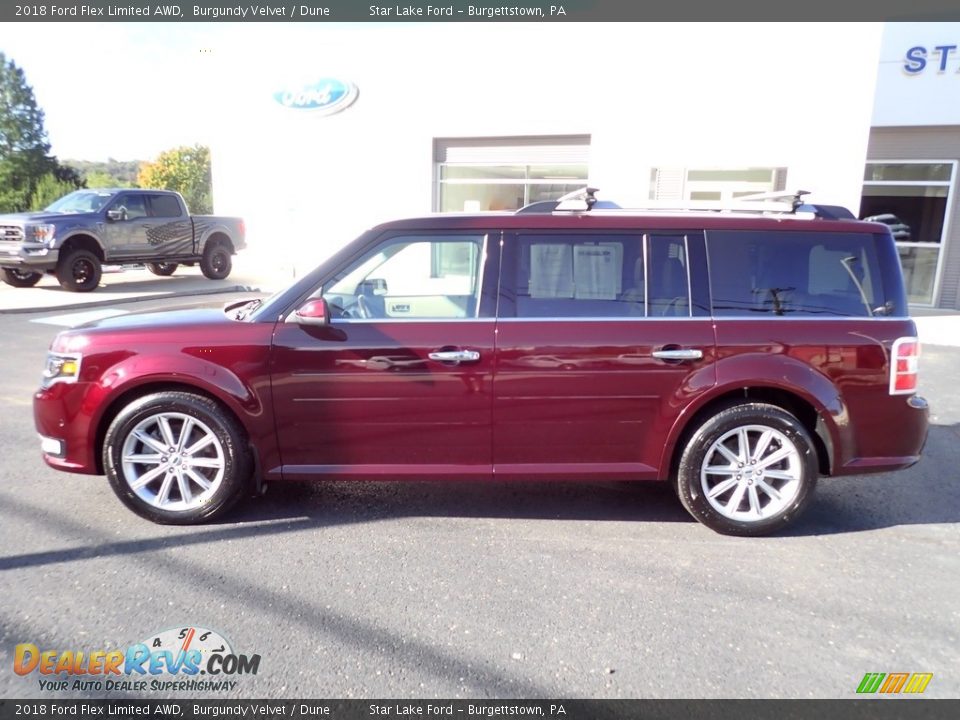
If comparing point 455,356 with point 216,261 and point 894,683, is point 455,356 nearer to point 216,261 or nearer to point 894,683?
point 894,683

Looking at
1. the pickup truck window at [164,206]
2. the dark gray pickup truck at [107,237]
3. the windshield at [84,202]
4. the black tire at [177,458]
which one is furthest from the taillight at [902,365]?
the pickup truck window at [164,206]

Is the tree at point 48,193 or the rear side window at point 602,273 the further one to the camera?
the tree at point 48,193

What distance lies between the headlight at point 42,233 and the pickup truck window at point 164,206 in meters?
2.46

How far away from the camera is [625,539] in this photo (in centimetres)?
359

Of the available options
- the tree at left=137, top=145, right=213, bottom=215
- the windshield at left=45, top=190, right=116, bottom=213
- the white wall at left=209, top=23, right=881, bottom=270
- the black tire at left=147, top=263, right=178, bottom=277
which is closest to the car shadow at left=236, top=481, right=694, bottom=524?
the white wall at left=209, top=23, right=881, bottom=270

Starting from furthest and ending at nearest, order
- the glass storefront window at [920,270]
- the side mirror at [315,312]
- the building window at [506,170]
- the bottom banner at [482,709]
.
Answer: the building window at [506,170]
the glass storefront window at [920,270]
the side mirror at [315,312]
the bottom banner at [482,709]

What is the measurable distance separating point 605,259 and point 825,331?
49.7 inches

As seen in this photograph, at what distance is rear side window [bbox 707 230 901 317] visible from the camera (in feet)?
11.9

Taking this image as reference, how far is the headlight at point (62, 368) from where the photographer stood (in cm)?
358

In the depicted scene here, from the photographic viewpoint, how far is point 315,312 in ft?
11.2

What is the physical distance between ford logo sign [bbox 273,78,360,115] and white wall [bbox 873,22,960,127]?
10.9 m

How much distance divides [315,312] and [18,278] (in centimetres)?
1429

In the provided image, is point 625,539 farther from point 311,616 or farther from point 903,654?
point 311,616

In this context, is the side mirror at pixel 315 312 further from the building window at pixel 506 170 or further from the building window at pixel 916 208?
the building window at pixel 916 208
